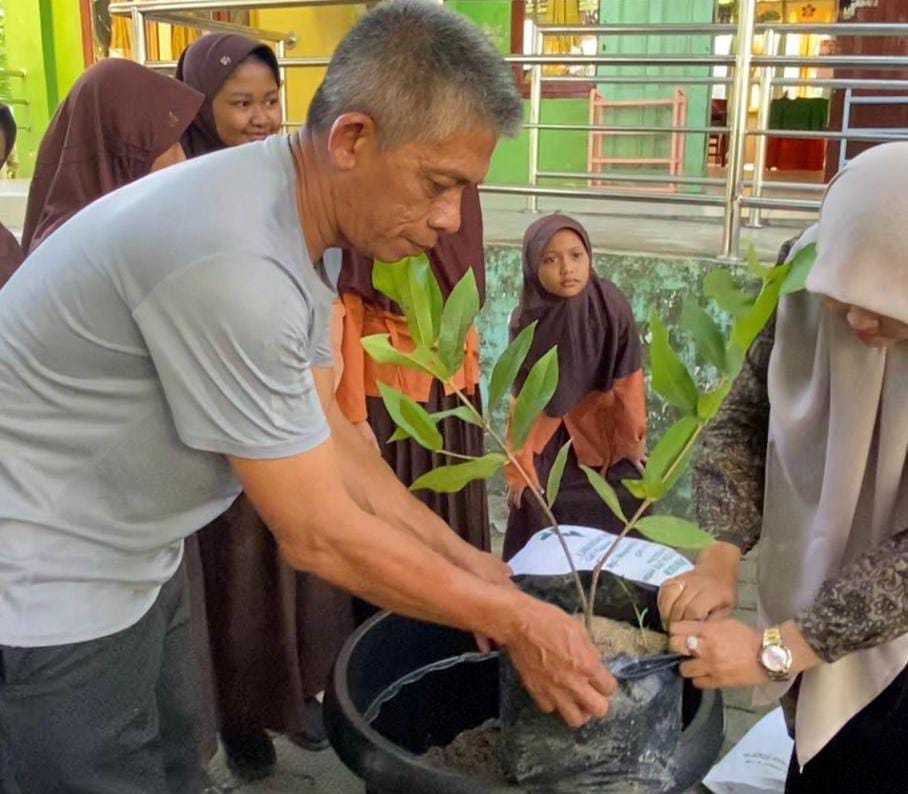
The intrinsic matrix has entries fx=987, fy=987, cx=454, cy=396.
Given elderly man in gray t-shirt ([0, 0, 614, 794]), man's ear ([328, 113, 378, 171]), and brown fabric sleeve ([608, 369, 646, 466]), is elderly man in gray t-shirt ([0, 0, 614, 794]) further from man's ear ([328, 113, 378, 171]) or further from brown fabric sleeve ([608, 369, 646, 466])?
brown fabric sleeve ([608, 369, 646, 466])

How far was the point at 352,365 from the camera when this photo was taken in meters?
2.02

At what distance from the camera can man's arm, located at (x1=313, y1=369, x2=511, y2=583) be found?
4.17ft

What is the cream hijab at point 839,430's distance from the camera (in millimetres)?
1029

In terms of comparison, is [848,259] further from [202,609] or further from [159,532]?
[202,609]

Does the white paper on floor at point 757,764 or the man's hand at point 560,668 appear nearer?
the man's hand at point 560,668

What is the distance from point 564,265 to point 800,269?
55.2 inches

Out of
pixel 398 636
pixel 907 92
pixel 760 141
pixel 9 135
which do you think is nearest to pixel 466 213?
pixel 9 135

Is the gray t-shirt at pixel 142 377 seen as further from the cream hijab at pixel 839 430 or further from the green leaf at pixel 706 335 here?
the cream hijab at pixel 839 430

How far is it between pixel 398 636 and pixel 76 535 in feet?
1.49

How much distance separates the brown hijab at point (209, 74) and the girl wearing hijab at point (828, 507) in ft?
4.27

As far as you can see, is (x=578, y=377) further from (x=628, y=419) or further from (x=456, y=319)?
(x=456, y=319)

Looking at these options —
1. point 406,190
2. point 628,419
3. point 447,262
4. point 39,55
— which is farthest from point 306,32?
point 406,190

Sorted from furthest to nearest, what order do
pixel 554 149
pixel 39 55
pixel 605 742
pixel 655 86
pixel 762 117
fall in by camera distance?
1. pixel 554 149
2. pixel 39 55
3. pixel 655 86
4. pixel 762 117
5. pixel 605 742

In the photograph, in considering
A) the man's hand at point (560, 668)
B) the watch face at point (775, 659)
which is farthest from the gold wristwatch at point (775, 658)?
the man's hand at point (560, 668)
